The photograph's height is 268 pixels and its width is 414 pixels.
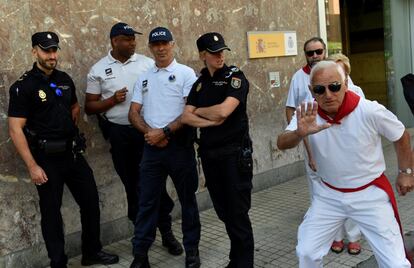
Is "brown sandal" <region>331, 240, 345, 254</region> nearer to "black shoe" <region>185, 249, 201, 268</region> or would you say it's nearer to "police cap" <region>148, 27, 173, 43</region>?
"black shoe" <region>185, 249, 201, 268</region>

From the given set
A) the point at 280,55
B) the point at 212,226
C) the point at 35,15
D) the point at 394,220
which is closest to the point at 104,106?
the point at 35,15

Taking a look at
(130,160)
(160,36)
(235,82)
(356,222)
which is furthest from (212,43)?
(356,222)

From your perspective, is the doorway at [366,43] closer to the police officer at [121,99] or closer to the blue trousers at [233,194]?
the police officer at [121,99]

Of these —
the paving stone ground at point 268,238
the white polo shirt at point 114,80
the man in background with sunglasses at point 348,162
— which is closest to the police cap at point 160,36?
the white polo shirt at point 114,80

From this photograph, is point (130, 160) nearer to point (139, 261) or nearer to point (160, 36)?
point (139, 261)

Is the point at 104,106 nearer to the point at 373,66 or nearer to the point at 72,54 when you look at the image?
the point at 72,54

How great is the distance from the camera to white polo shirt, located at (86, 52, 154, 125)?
4.39 m

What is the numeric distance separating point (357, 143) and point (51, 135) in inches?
93.7

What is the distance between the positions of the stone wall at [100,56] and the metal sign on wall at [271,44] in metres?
0.08

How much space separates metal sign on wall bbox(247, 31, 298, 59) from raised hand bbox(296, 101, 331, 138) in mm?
3628

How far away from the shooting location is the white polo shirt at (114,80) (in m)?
4.39

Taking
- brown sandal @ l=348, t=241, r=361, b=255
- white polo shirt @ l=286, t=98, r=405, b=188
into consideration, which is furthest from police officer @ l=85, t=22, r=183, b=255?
white polo shirt @ l=286, t=98, r=405, b=188

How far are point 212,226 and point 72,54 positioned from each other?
232cm

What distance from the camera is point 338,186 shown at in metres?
2.95
